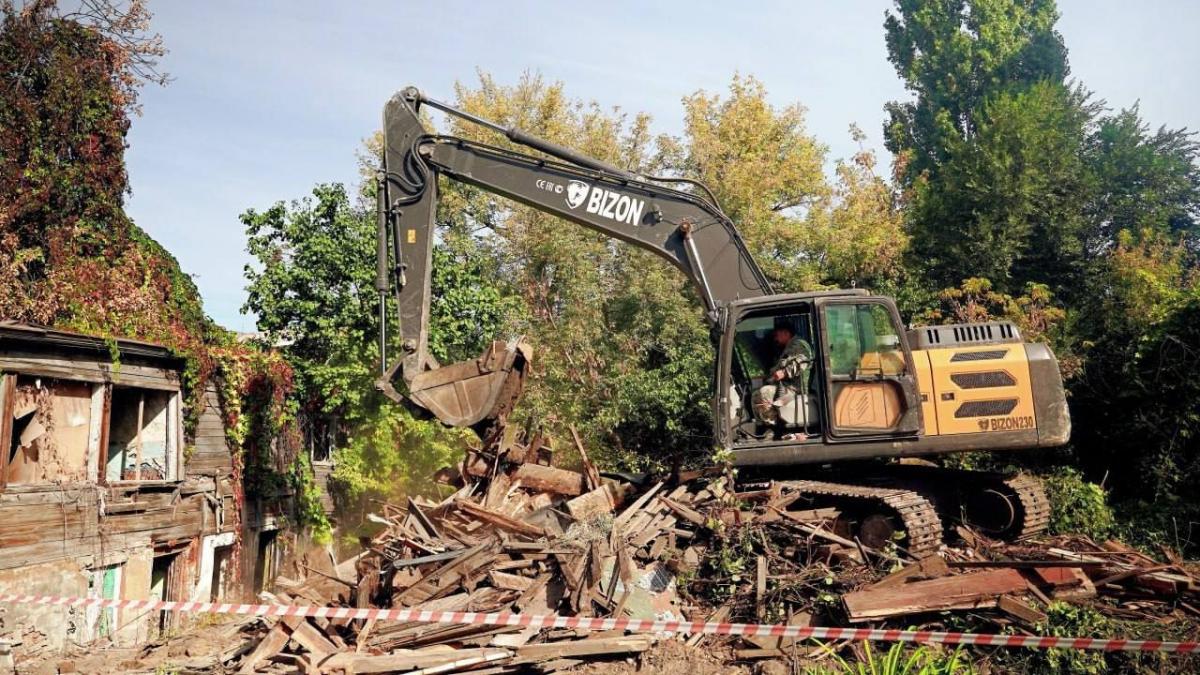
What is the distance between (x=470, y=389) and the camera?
9.91 meters

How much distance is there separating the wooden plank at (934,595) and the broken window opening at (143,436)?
1074cm

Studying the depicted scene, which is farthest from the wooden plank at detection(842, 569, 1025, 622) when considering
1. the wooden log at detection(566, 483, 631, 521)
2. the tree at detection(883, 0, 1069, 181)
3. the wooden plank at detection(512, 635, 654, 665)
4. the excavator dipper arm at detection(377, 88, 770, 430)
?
the tree at detection(883, 0, 1069, 181)

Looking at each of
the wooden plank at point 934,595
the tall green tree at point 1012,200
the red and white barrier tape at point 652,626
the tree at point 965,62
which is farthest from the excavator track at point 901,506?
the tree at point 965,62

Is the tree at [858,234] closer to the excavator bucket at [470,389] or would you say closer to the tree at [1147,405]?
the tree at [1147,405]

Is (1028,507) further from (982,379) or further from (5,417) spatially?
(5,417)

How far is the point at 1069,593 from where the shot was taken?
7.88m

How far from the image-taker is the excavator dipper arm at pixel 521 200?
1016cm

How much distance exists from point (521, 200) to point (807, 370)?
380 cm

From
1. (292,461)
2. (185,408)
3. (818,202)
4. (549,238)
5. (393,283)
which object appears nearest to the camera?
(393,283)

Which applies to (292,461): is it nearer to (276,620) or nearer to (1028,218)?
(276,620)

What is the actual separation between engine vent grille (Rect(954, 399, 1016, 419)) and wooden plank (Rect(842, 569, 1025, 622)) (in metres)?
1.93

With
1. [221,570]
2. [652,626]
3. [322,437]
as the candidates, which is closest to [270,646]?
[652,626]

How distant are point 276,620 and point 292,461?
35.3ft

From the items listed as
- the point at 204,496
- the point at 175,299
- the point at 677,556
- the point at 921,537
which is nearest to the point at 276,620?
the point at 677,556
